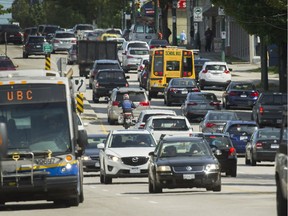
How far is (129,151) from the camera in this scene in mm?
35656

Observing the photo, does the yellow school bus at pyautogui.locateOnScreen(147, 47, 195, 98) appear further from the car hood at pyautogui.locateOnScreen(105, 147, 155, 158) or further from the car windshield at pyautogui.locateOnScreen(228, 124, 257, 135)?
the car hood at pyautogui.locateOnScreen(105, 147, 155, 158)

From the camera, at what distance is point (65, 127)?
2539cm

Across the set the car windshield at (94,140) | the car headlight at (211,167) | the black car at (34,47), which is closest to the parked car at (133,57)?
the black car at (34,47)

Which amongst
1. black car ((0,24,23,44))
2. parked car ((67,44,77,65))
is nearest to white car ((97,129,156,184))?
parked car ((67,44,77,65))

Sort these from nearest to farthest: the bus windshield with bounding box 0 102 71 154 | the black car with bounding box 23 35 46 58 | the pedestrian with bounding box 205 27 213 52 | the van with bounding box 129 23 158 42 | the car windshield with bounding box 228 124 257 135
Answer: the bus windshield with bounding box 0 102 71 154 < the car windshield with bounding box 228 124 257 135 < the black car with bounding box 23 35 46 58 < the pedestrian with bounding box 205 27 213 52 < the van with bounding box 129 23 158 42

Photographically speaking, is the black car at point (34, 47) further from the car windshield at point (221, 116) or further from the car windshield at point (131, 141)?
the car windshield at point (131, 141)

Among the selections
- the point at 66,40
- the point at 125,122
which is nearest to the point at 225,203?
the point at 125,122

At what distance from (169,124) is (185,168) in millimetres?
16955

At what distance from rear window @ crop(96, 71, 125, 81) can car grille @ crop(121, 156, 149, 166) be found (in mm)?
32643

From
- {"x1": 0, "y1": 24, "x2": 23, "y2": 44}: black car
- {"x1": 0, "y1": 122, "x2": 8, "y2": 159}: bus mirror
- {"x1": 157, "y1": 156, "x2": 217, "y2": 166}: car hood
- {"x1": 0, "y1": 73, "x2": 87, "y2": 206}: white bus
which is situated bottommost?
{"x1": 0, "y1": 24, "x2": 23, "y2": 44}: black car

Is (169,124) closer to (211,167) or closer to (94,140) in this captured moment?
(94,140)

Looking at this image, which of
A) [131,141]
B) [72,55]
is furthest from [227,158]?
[72,55]

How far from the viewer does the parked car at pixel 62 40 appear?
99.8 metres

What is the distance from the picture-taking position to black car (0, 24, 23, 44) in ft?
364
